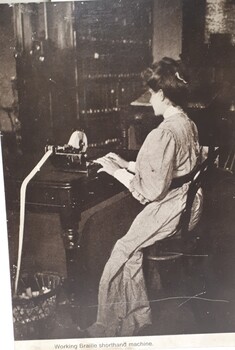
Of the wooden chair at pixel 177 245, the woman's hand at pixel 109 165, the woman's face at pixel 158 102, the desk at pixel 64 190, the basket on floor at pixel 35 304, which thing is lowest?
the basket on floor at pixel 35 304

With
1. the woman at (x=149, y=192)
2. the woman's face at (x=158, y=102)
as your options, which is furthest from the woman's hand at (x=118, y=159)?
the woman's face at (x=158, y=102)

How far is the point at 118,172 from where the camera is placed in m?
1.43

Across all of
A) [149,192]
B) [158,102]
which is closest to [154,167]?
[149,192]

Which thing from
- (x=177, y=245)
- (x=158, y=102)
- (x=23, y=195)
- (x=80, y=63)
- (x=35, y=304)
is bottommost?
(x=35, y=304)

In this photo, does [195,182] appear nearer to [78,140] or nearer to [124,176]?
[124,176]

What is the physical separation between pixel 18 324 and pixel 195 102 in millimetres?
885

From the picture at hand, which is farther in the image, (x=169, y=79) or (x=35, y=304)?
(x=35, y=304)

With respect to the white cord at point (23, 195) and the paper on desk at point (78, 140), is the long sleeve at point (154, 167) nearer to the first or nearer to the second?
the paper on desk at point (78, 140)

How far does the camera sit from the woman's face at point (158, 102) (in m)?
1.39

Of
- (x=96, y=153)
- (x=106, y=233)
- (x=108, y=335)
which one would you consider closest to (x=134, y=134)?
(x=96, y=153)

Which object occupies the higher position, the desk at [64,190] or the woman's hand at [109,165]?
the woman's hand at [109,165]

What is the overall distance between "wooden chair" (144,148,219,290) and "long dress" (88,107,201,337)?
0.02 meters

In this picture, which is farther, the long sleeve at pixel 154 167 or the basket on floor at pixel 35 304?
the basket on floor at pixel 35 304

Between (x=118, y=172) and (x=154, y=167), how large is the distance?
0.11m
